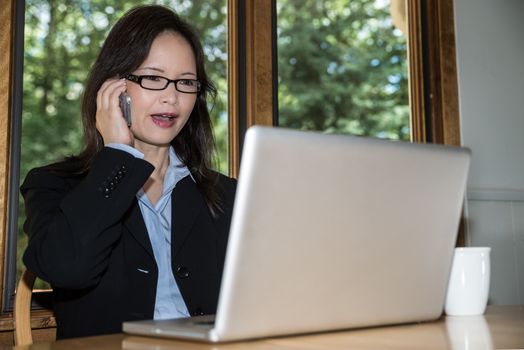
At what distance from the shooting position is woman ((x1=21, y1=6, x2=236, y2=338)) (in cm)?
133

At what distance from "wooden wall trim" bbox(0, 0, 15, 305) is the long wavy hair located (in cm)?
33

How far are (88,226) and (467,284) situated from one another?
2.23ft

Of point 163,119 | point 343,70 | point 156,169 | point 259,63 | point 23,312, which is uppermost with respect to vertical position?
point 343,70

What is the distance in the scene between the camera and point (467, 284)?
1.25 meters

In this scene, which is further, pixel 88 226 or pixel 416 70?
pixel 416 70

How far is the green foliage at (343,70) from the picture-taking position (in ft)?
14.3

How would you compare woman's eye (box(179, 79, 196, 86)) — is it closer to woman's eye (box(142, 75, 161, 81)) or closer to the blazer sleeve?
woman's eye (box(142, 75, 161, 81))

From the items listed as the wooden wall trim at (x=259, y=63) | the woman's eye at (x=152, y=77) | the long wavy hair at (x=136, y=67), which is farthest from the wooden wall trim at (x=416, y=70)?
the woman's eye at (x=152, y=77)

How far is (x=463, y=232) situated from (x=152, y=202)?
1421mm

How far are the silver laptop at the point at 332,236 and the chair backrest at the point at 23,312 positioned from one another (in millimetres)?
457

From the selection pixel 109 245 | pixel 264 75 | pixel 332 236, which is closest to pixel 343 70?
pixel 264 75

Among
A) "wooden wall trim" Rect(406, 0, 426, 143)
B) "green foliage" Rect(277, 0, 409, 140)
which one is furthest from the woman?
"green foliage" Rect(277, 0, 409, 140)

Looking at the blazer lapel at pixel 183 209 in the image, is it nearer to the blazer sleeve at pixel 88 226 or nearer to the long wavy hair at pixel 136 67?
the long wavy hair at pixel 136 67

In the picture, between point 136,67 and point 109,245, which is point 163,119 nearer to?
point 136,67
